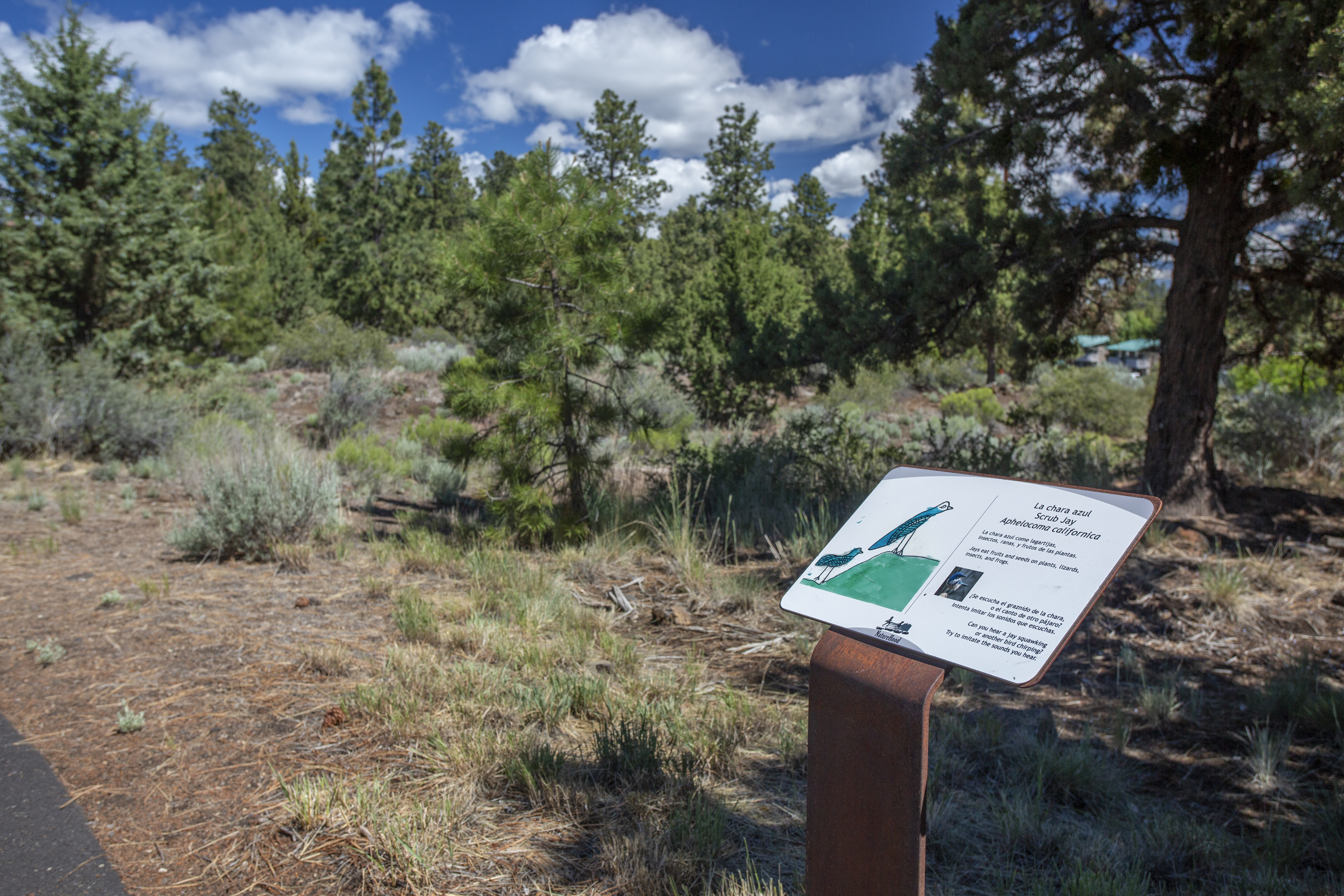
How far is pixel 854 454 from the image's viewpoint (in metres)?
7.81

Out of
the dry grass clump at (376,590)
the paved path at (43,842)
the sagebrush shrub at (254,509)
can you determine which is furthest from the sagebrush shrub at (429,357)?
the paved path at (43,842)

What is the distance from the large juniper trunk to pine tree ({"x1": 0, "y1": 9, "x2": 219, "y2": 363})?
13.0m

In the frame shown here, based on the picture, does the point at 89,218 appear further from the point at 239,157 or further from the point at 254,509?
the point at 239,157

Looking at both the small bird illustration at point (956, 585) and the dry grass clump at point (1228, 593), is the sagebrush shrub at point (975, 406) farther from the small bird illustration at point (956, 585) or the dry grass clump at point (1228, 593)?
the small bird illustration at point (956, 585)

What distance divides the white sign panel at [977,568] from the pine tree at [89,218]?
12.7m

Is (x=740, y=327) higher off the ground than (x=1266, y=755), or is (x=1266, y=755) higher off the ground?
(x=740, y=327)

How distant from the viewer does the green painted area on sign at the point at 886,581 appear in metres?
1.73

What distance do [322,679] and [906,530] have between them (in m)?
3.13

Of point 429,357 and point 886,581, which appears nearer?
point 886,581

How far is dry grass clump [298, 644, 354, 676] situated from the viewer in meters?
3.94

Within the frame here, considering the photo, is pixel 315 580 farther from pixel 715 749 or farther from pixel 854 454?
pixel 854 454

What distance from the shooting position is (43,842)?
104 inches

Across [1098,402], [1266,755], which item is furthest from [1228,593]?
[1098,402]

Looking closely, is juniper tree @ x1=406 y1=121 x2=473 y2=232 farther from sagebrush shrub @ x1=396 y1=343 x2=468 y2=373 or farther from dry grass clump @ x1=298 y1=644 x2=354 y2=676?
dry grass clump @ x1=298 y1=644 x2=354 y2=676
